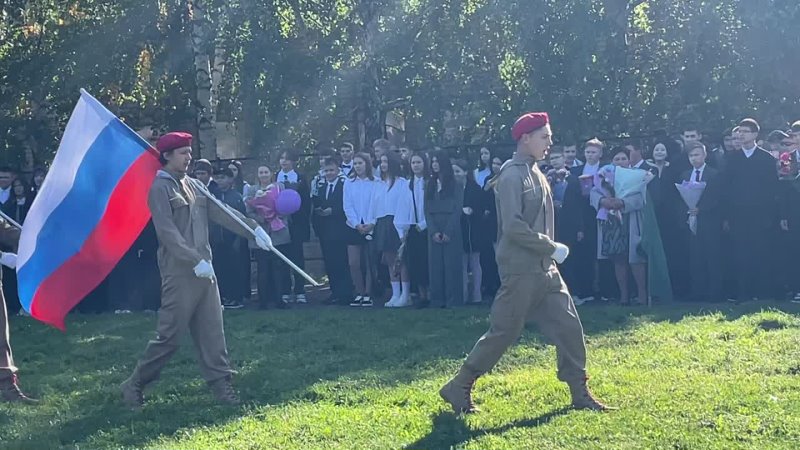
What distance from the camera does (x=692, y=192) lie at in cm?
1407

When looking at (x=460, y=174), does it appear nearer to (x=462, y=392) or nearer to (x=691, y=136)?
(x=691, y=136)

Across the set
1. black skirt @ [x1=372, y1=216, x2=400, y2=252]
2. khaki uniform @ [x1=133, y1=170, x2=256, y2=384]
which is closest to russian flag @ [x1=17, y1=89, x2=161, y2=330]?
khaki uniform @ [x1=133, y1=170, x2=256, y2=384]

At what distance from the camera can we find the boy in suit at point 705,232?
45.8ft

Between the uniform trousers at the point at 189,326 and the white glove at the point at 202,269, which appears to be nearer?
the white glove at the point at 202,269

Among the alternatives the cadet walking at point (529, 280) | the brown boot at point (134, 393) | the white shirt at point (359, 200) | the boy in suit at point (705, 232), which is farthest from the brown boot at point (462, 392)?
the white shirt at point (359, 200)

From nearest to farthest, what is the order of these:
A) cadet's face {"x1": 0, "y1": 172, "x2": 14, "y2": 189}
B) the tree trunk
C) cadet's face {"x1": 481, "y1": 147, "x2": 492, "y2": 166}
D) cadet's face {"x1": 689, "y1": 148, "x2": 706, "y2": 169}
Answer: cadet's face {"x1": 689, "y1": 148, "x2": 706, "y2": 169} → cadet's face {"x1": 481, "y1": 147, "x2": 492, "y2": 166} → cadet's face {"x1": 0, "y1": 172, "x2": 14, "y2": 189} → the tree trunk

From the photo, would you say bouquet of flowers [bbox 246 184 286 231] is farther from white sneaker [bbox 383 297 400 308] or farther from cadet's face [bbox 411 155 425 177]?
cadet's face [bbox 411 155 425 177]

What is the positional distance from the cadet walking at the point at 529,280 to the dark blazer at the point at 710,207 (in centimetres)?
621

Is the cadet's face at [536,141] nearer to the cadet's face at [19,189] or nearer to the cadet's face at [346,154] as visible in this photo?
the cadet's face at [346,154]

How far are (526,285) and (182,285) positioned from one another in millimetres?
2577

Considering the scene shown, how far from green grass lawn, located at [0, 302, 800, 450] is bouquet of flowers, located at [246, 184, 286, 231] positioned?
2457 millimetres

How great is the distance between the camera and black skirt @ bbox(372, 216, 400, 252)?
15.4 metres

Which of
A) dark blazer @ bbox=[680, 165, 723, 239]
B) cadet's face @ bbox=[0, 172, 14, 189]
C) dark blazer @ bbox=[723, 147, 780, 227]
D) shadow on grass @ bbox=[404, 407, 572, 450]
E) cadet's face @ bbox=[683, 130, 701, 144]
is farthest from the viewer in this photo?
cadet's face @ bbox=[0, 172, 14, 189]

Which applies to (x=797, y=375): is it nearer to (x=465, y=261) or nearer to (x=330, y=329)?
(x=330, y=329)
